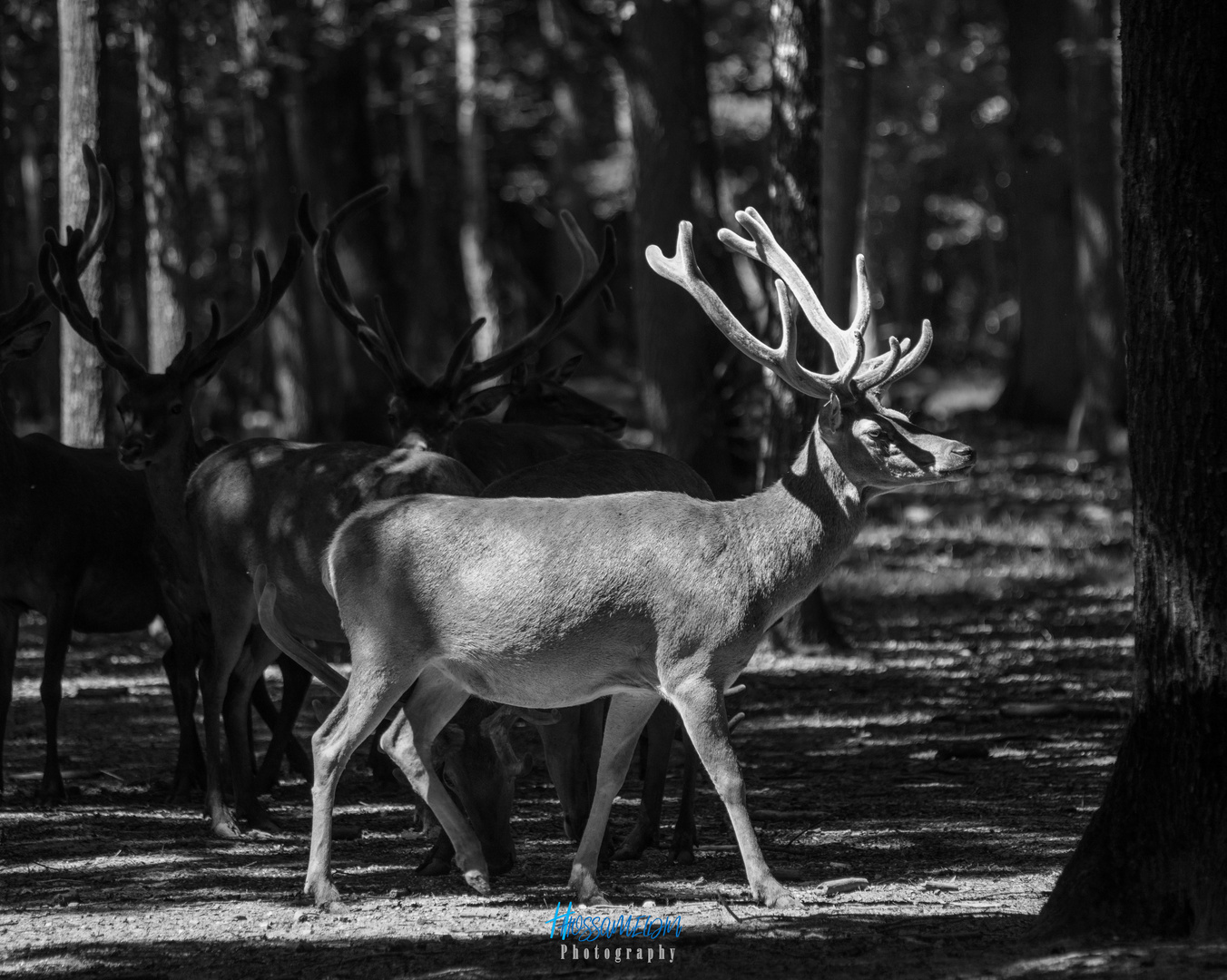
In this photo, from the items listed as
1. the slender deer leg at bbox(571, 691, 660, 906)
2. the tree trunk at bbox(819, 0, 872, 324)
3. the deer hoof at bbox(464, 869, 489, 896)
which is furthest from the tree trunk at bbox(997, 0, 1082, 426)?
the deer hoof at bbox(464, 869, 489, 896)

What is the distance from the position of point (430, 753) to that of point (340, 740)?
0.52 meters

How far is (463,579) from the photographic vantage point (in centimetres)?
617

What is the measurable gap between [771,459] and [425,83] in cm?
2190

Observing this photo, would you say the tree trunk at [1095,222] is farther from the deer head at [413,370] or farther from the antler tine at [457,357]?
the antler tine at [457,357]

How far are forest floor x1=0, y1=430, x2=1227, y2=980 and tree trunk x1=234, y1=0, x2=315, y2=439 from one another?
24.6 feet

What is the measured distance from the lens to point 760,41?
34562 millimetres

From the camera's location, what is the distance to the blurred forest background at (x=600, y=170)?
13828 mm

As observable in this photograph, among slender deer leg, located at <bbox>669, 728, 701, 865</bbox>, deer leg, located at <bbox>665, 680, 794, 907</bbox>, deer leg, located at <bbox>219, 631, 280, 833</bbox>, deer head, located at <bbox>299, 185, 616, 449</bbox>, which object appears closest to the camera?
deer leg, located at <bbox>665, 680, 794, 907</bbox>

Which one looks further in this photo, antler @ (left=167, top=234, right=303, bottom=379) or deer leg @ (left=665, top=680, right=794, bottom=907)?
antler @ (left=167, top=234, right=303, bottom=379)

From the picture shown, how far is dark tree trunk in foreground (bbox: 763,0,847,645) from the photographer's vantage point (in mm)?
11438

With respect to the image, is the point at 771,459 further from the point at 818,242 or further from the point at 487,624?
the point at 487,624

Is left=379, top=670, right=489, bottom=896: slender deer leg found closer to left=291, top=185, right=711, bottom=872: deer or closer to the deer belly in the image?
the deer belly

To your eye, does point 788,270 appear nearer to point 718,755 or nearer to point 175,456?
point 718,755

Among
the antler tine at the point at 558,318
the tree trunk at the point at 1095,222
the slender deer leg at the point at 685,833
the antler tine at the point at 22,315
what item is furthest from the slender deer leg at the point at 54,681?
the tree trunk at the point at 1095,222
